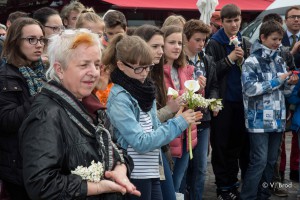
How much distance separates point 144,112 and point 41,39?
3.56 feet

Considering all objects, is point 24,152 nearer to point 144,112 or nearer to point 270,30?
point 144,112

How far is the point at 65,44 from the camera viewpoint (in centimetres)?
262

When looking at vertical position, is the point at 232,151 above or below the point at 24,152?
below

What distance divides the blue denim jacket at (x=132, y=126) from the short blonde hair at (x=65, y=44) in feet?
3.07

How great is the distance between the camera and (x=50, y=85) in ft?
8.43

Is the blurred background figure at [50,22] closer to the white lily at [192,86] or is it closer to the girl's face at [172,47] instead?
the girl's face at [172,47]

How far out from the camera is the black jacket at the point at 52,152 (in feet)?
7.63

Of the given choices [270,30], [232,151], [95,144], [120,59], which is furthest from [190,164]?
[95,144]

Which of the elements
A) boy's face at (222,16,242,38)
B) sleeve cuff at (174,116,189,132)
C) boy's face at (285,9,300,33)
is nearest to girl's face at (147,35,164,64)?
sleeve cuff at (174,116,189,132)

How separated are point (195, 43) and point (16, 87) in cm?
238

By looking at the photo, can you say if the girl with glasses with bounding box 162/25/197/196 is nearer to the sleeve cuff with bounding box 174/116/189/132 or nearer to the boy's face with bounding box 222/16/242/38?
the sleeve cuff with bounding box 174/116/189/132

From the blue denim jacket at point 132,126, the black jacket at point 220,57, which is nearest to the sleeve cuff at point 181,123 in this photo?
the blue denim jacket at point 132,126

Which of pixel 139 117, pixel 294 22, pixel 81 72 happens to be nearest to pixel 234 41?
pixel 294 22

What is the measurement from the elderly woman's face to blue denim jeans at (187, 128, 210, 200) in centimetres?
284
